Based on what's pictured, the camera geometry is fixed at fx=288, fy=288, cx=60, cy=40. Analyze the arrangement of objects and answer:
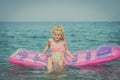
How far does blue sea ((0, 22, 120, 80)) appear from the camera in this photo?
13.6 feet

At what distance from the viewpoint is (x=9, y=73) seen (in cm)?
427

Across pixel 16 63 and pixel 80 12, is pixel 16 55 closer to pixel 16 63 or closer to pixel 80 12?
pixel 16 63

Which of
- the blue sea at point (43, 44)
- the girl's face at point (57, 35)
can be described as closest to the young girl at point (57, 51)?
the girl's face at point (57, 35)

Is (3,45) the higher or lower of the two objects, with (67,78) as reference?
higher

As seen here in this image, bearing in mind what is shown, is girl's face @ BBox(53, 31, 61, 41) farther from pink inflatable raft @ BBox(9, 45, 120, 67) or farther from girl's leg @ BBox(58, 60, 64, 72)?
pink inflatable raft @ BBox(9, 45, 120, 67)

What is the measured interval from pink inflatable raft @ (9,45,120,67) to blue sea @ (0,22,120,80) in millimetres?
96

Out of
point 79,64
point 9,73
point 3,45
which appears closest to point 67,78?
point 79,64

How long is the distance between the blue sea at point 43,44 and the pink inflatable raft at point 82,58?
10cm

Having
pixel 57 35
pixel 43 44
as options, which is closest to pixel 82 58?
pixel 57 35

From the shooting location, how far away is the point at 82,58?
463cm

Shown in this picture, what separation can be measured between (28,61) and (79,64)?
31.4 inches

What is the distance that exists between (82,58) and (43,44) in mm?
2382

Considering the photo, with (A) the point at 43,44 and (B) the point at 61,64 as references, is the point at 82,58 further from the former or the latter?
(A) the point at 43,44

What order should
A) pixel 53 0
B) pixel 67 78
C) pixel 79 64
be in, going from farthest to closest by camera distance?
pixel 53 0 → pixel 79 64 → pixel 67 78
